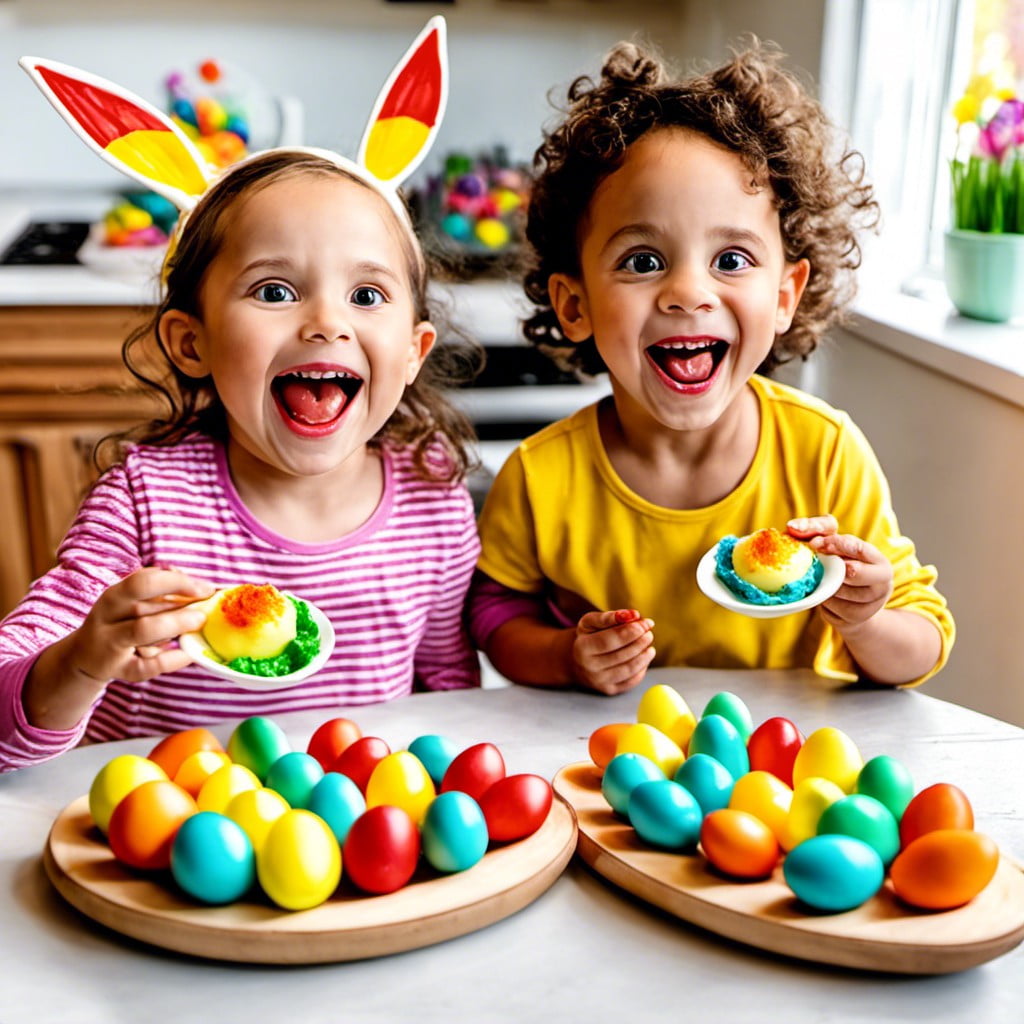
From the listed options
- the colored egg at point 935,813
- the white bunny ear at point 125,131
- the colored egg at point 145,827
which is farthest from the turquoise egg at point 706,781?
the white bunny ear at point 125,131

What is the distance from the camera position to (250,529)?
1.27 metres

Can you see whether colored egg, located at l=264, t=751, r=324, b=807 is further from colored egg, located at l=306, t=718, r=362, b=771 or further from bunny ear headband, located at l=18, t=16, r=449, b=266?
bunny ear headband, located at l=18, t=16, r=449, b=266

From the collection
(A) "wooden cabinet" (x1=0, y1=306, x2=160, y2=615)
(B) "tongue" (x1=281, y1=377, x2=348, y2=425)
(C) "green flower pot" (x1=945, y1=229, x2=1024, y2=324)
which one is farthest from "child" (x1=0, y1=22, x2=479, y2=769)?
(A) "wooden cabinet" (x1=0, y1=306, x2=160, y2=615)

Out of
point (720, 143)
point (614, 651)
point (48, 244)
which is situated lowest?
point (614, 651)

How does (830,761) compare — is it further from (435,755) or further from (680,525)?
(680,525)

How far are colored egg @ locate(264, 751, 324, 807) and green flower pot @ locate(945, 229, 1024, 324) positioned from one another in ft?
4.41

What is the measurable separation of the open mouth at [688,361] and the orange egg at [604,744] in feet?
1.33

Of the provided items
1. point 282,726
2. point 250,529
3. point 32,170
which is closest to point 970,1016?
point 282,726

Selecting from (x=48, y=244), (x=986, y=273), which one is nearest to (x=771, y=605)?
(x=986, y=273)

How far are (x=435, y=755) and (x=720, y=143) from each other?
0.67 m

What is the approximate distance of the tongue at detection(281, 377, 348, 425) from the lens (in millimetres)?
1148

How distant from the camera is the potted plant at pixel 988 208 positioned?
175 centimetres

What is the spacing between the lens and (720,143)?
121 centimetres

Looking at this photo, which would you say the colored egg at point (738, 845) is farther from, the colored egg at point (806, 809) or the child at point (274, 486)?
the child at point (274, 486)
